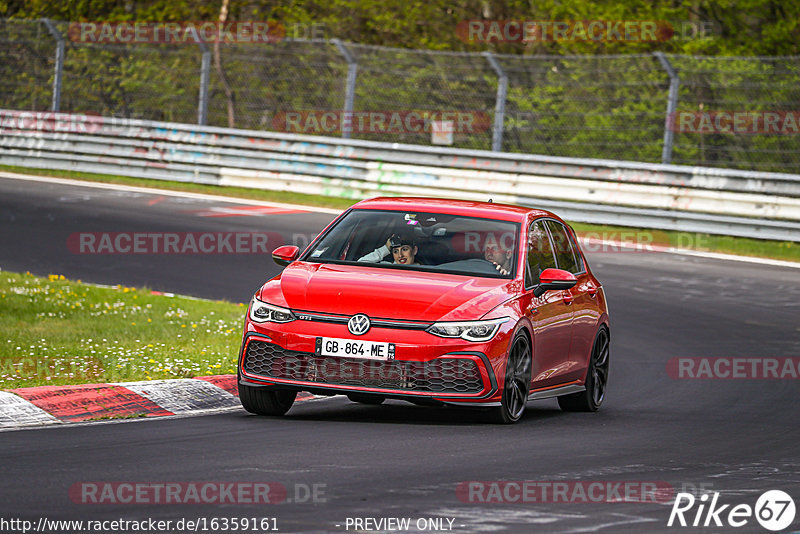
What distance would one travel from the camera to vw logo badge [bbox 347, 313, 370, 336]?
351 inches

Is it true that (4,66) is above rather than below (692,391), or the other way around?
above

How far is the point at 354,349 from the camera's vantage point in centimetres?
891

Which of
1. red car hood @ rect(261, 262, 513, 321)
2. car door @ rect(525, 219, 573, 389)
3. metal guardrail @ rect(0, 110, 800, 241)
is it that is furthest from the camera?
metal guardrail @ rect(0, 110, 800, 241)

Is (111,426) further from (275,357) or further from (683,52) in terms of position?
(683,52)

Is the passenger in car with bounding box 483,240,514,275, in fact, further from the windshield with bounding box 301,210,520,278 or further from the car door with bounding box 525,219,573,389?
the car door with bounding box 525,219,573,389

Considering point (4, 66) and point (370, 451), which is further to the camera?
point (4, 66)

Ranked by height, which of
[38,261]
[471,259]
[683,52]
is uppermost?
[683,52]

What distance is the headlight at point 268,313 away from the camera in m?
9.13

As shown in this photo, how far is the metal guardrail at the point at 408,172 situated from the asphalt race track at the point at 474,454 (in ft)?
21.4

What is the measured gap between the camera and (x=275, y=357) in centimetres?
913

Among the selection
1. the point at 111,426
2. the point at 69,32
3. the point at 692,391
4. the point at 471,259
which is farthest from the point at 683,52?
the point at 111,426

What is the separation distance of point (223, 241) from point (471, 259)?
10.7 meters

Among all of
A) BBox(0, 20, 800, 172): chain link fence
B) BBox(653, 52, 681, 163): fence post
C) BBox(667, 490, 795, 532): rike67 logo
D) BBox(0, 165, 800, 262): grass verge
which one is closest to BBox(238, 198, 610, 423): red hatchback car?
BBox(667, 490, 795, 532): rike67 logo

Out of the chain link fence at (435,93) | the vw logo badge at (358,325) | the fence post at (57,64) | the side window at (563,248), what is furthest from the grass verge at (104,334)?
the fence post at (57,64)
